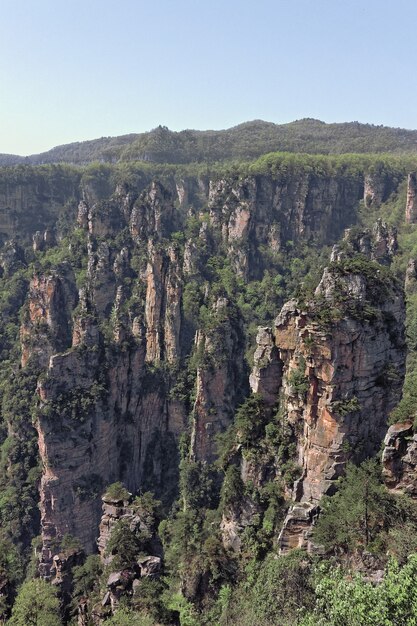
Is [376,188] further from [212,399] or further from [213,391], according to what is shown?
[212,399]

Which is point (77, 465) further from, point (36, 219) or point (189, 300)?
point (36, 219)

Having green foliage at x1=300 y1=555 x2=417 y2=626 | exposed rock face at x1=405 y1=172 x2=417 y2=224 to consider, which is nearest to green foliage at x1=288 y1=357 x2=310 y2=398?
green foliage at x1=300 y1=555 x2=417 y2=626

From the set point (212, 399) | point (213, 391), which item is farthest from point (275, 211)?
point (212, 399)

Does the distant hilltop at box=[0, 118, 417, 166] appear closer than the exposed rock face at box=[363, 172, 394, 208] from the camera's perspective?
No

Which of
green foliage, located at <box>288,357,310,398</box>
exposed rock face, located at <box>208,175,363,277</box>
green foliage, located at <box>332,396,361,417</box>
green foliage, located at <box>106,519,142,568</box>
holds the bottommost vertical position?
green foliage, located at <box>106,519,142,568</box>

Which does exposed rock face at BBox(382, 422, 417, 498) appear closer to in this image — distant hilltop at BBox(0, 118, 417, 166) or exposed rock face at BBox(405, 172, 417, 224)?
exposed rock face at BBox(405, 172, 417, 224)

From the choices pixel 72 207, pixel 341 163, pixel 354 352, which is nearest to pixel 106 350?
pixel 354 352

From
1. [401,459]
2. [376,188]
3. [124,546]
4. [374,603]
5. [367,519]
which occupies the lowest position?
[124,546]

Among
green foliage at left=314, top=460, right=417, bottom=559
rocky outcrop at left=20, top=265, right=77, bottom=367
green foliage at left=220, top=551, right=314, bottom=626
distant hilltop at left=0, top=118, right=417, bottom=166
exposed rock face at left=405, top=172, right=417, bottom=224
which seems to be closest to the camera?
green foliage at left=220, top=551, right=314, bottom=626
